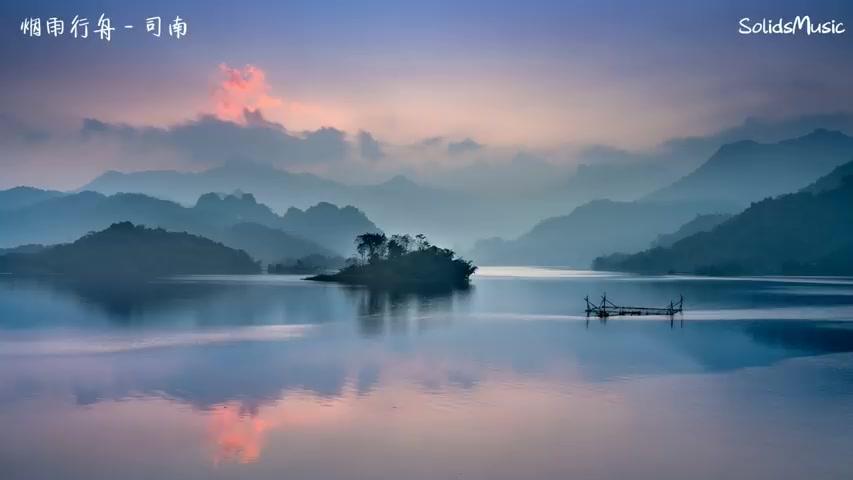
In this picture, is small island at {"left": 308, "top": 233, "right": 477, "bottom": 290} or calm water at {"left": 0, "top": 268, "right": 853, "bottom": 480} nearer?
calm water at {"left": 0, "top": 268, "right": 853, "bottom": 480}

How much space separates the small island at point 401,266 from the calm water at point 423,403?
107093 mm

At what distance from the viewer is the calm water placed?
72.6ft

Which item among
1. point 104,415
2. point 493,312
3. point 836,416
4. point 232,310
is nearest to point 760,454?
point 836,416

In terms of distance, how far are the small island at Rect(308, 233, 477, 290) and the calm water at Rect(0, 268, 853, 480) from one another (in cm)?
10709

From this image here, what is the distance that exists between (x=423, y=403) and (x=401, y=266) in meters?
141

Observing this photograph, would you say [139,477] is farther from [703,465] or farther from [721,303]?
[721,303]

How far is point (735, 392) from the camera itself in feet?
110

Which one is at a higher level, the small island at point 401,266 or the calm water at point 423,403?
the small island at point 401,266

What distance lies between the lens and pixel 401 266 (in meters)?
171

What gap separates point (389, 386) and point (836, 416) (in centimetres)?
1815

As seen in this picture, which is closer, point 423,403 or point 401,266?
point 423,403

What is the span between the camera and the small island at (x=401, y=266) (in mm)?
170875

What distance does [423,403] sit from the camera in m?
30.6

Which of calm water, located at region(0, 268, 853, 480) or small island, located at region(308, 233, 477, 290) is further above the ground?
small island, located at region(308, 233, 477, 290)
